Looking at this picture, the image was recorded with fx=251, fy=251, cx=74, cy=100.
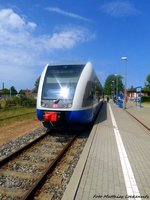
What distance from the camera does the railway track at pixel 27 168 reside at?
16.3ft

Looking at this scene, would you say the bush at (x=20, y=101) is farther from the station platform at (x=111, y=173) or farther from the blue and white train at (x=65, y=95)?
the station platform at (x=111, y=173)

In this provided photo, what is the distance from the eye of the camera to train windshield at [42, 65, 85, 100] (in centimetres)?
1050

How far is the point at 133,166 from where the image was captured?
6.07 metres

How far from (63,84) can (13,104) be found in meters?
25.2

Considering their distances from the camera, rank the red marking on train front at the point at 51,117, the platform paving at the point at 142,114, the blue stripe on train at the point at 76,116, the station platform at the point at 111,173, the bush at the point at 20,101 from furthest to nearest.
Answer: the bush at the point at 20,101 → the platform paving at the point at 142,114 → the blue stripe on train at the point at 76,116 → the red marking on train front at the point at 51,117 → the station platform at the point at 111,173

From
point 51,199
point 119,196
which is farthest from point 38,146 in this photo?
point 119,196

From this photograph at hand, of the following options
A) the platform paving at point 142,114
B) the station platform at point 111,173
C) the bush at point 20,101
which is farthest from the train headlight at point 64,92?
the bush at point 20,101

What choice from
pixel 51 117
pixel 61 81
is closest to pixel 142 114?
pixel 61 81

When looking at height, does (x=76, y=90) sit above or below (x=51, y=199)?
above

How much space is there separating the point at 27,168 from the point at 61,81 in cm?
516

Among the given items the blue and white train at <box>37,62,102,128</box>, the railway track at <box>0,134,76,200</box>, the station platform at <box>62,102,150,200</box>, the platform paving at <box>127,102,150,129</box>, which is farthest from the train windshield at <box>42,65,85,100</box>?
the platform paving at <box>127,102,150,129</box>

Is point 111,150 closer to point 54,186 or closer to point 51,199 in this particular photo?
point 54,186

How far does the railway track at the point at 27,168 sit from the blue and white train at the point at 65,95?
1130mm

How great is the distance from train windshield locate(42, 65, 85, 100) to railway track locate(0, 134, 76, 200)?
201 centimetres
